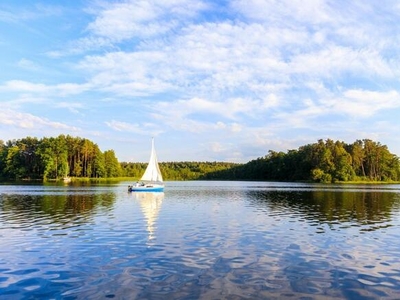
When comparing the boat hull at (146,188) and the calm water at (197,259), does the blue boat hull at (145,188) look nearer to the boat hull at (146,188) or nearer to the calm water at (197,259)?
the boat hull at (146,188)

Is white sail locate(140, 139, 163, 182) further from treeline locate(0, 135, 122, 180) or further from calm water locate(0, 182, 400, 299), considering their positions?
treeline locate(0, 135, 122, 180)

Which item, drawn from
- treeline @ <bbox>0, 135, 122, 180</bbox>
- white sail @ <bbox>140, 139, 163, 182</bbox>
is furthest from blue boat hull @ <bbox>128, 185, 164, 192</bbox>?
treeline @ <bbox>0, 135, 122, 180</bbox>

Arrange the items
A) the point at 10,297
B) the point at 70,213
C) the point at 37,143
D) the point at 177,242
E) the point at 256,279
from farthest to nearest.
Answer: the point at 37,143 < the point at 70,213 < the point at 177,242 < the point at 256,279 < the point at 10,297

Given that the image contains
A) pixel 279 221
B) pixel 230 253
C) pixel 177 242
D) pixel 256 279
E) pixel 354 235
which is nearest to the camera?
pixel 256 279

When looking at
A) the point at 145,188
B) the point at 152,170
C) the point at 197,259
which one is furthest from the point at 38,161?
the point at 197,259

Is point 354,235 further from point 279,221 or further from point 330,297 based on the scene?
point 330,297

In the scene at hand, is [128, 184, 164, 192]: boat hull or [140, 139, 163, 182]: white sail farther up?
[140, 139, 163, 182]: white sail

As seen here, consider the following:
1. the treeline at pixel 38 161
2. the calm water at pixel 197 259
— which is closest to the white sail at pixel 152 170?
the calm water at pixel 197 259

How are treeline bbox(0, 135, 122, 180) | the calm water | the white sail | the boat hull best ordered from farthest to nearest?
treeline bbox(0, 135, 122, 180) → the white sail → the boat hull → the calm water

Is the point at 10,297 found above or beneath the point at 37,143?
beneath

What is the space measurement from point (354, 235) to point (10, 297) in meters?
25.2

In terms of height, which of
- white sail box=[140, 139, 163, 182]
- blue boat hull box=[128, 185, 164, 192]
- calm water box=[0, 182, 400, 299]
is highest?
white sail box=[140, 139, 163, 182]

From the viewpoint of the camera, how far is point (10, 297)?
1501cm

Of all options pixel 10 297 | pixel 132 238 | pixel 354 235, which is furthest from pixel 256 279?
pixel 354 235
